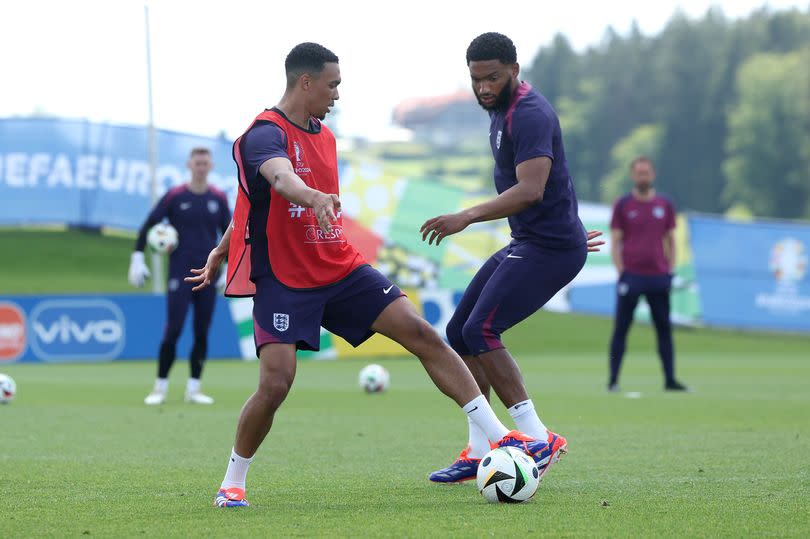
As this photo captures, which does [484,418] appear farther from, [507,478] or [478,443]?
[478,443]

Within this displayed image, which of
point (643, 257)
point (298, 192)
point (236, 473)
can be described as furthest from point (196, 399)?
point (298, 192)

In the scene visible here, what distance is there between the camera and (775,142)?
10394 centimetres

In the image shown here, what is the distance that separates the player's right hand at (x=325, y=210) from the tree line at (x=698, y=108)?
99.0 m

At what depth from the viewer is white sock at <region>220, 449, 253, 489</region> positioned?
22.4ft

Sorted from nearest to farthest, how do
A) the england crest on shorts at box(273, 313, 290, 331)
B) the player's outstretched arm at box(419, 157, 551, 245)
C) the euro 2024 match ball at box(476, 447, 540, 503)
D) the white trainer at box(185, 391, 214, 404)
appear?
the euro 2024 match ball at box(476, 447, 540, 503), the england crest on shorts at box(273, 313, 290, 331), the player's outstretched arm at box(419, 157, 551, 245), the white trainer at box(185, 391, 214, 404)

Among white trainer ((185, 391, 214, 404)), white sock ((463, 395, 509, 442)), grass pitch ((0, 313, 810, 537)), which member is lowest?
white trainer ((185, 391, 214, 404))

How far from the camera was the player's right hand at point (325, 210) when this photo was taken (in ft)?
19.7

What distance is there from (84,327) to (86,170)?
10.1 metres

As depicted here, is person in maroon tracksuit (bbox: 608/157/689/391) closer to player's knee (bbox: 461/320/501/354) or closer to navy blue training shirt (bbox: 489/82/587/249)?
navy blue training shirt (bbox: 489/82/587/249)

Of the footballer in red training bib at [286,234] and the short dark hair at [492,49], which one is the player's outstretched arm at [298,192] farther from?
the short dark hair at [492,49]

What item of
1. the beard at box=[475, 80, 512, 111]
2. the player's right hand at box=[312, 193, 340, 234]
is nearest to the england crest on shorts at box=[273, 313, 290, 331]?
the player's right hand at box=[312, 193, 340, 234]

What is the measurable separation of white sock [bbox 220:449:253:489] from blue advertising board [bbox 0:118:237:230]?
25.4 metres

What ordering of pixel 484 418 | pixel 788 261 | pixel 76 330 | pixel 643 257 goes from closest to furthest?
pixel 484 418
pixel 643 257
pixel 76 330
pixel 788 261

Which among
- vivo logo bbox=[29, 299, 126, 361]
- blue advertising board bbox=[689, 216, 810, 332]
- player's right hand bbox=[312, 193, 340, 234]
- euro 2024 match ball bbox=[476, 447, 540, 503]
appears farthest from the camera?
blue advertising board bbox=[689, 216, 810, 332]
